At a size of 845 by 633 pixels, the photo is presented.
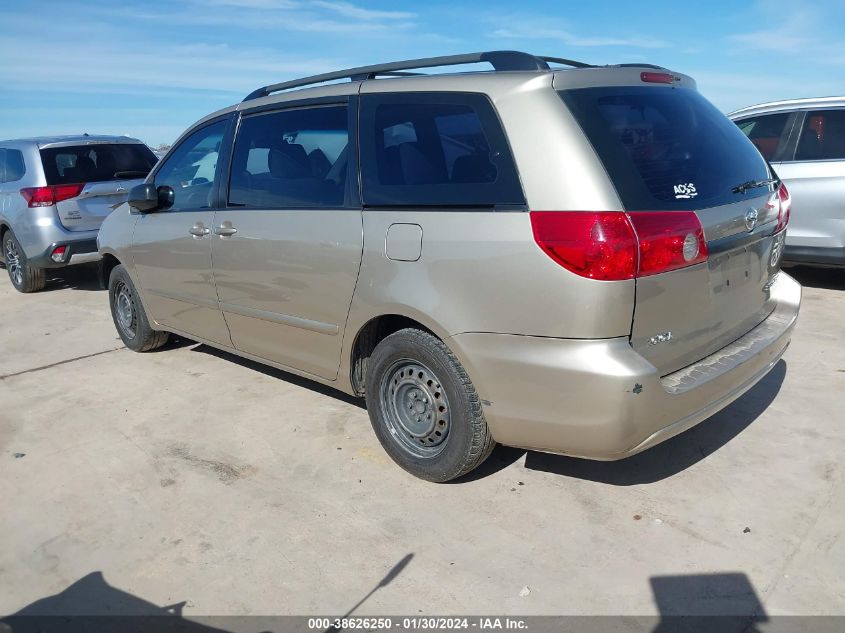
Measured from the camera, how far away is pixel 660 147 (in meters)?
2.89

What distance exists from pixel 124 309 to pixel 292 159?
8.51 ft

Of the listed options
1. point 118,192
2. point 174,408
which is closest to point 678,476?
point 174,408

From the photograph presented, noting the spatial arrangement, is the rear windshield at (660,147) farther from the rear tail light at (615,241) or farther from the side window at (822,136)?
the side window at (822,136)

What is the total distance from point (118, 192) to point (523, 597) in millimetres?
6783

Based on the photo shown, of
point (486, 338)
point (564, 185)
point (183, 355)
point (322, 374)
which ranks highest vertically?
point (564, 185)

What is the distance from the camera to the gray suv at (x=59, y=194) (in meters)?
7.47

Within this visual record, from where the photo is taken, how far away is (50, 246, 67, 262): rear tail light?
24.4 ft

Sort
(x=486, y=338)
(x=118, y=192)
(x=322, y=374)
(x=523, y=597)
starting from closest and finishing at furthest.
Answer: (x=523, y=597) < (x=486, y=338) < (x=322, y=374) < (x=118, y=192)

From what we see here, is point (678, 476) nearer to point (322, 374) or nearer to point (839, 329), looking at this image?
point (322, 374)

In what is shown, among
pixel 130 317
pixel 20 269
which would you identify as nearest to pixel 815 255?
pixel 130 317

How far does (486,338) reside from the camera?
113 inches

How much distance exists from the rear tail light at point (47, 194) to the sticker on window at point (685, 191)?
672cm

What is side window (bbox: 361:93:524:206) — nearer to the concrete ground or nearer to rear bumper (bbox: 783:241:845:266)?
the concrete ground

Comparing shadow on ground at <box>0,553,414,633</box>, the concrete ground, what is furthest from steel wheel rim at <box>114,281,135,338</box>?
shadow on ground at <box>0,553,414,633</box>
